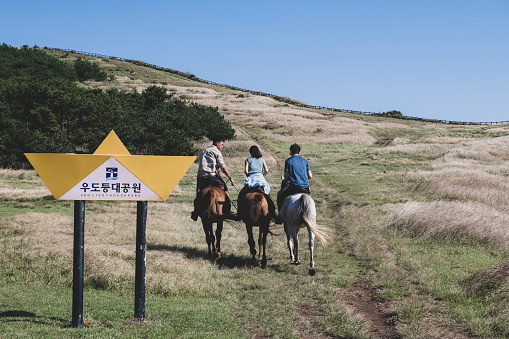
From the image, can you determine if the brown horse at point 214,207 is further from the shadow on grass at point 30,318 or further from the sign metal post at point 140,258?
the shadow on grass at point 30,318

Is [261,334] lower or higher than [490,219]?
lower

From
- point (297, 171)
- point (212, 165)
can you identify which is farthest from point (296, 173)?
point (212, 165)

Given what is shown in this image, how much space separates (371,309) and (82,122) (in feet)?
161

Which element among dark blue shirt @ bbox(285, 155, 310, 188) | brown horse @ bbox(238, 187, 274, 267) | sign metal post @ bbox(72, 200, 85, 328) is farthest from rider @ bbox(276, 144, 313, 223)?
sign metal post @ bbox(72, 200, 85, 328)

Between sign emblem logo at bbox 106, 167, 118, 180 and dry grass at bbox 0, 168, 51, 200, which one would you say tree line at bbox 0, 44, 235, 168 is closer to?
dry grass at bbox 0, 168, 51, 200

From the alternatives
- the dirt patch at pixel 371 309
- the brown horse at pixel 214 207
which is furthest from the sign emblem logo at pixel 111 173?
the brown horse at pixel 214 207

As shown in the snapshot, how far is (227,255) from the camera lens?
43.4ft

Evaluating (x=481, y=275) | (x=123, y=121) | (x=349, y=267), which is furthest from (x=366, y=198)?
(x=123, y=121)

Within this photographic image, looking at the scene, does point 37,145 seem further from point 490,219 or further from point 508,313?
point 508,313

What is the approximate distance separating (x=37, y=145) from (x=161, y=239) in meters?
33.1

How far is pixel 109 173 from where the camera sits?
22.5ft

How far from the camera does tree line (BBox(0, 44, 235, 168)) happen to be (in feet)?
142

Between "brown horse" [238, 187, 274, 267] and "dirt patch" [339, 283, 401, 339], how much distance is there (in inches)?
113

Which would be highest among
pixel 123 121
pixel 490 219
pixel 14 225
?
pixel 123 121
